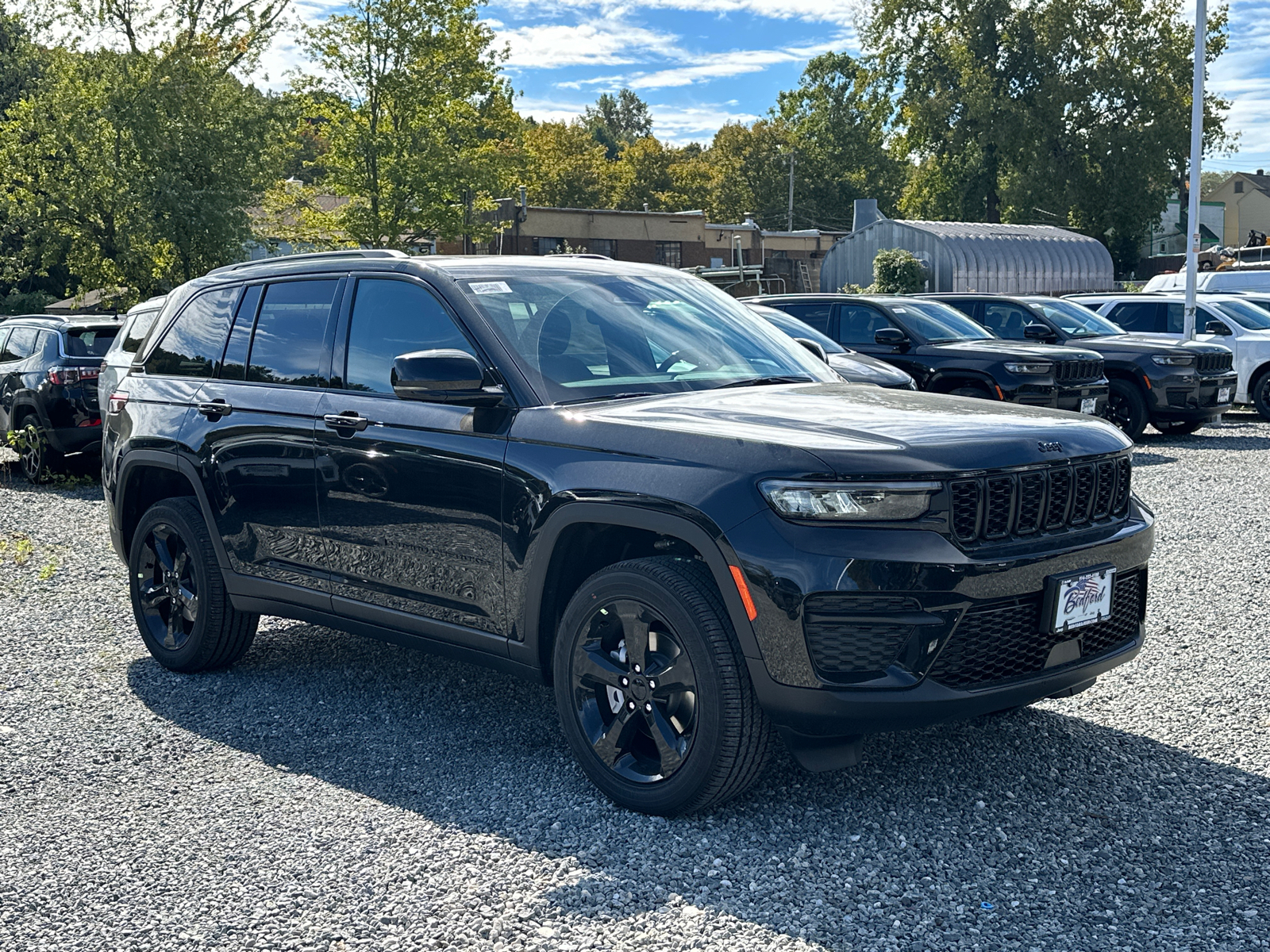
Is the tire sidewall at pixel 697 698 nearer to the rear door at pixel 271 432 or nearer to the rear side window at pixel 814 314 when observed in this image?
the rear door at pixel 271 432

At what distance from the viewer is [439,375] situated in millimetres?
4375

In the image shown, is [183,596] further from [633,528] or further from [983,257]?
[983,257]

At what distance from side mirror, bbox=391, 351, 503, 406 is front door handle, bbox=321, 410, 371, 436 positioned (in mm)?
593

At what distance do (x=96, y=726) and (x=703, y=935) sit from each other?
3.12 m

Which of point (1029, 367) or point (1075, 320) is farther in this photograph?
point (1075, 320)

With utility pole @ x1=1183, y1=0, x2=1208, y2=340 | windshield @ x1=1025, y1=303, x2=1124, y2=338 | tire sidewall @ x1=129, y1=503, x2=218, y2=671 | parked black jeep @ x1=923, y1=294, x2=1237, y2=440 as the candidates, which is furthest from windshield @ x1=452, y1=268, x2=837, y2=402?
utility pole @ x1=1183, y1=0, x2=1208, y2=340

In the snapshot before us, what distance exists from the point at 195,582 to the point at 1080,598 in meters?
3.94

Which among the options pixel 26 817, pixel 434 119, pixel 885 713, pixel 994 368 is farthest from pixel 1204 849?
pixel 434 119

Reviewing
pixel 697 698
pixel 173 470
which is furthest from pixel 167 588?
pixel 697 698

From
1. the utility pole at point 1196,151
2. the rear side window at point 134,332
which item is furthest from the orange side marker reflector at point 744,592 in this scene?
the utility pole at point 1196,151

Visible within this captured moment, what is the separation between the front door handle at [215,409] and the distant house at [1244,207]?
349 feet

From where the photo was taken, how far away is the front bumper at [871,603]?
3.69 m

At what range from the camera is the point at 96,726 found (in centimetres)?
534

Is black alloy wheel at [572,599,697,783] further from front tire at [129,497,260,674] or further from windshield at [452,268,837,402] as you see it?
front tire at [129,497,260,674]
